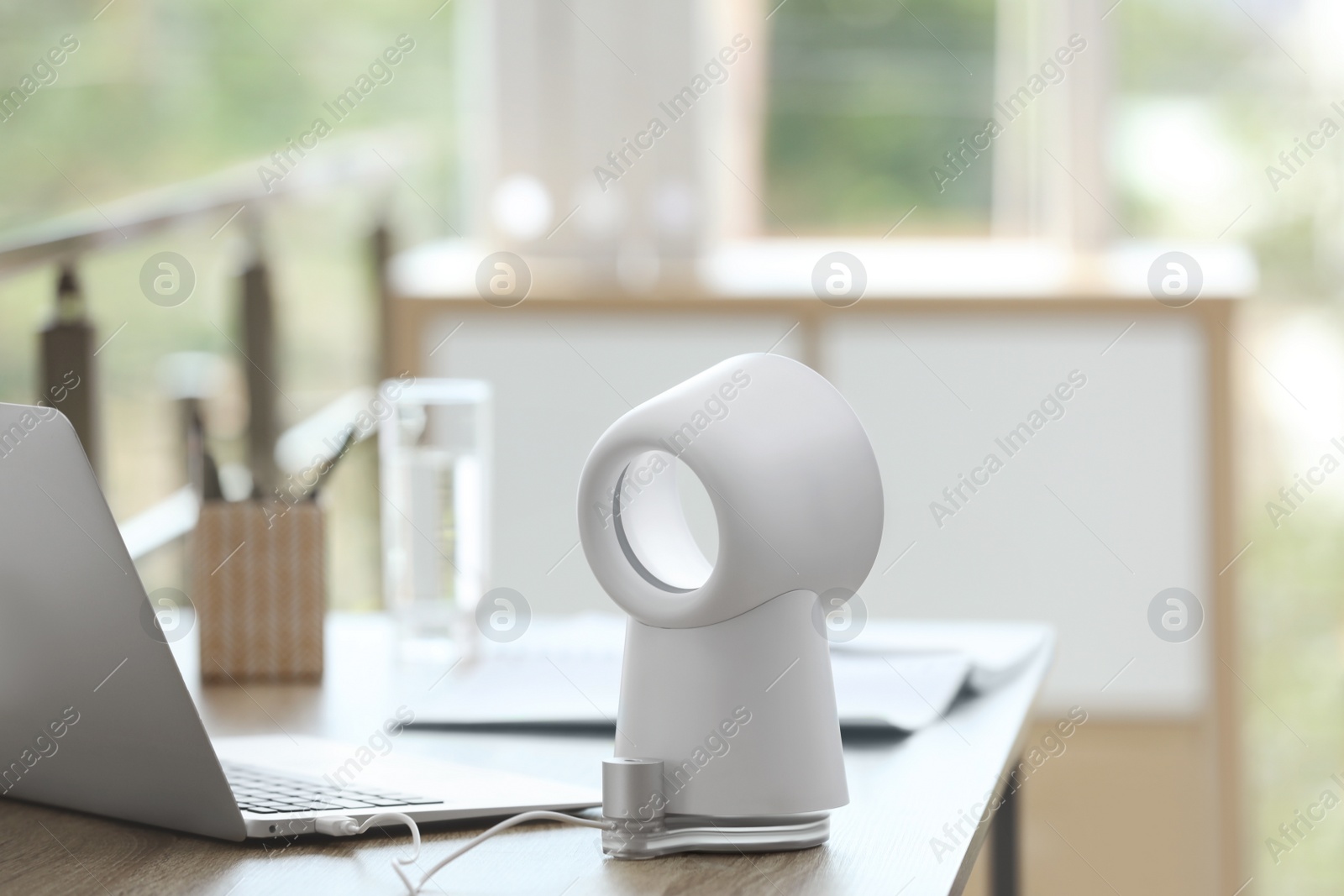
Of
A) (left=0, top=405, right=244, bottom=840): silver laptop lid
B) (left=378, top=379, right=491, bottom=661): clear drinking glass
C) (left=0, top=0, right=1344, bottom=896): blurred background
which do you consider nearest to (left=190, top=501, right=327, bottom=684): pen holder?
(left=378, top=379, right=491, bottom=661): clear drinking glass

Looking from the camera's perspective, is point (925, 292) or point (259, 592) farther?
point (925, 292)

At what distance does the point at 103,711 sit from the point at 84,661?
0.09ft

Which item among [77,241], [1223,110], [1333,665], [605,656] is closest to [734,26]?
[1223,110]

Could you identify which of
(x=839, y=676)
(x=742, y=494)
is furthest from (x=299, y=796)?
(x=839, y=676)

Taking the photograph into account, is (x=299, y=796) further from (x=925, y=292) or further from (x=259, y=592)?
(x=925, y=292)

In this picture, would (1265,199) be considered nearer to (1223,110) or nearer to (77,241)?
(1223,110)

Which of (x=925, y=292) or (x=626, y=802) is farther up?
(x=925, y=292)

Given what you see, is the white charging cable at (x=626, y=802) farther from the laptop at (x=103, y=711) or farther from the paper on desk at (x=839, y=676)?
the paper on desk at (x=839, y=676)

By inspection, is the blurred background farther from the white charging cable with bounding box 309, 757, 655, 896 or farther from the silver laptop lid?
the white charging cable with bounding box 309, 757, 655, 896

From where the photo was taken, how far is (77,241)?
1.52 meters

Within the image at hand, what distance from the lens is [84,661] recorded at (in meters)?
0.75

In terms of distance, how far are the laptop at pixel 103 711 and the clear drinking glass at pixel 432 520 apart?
357 mm

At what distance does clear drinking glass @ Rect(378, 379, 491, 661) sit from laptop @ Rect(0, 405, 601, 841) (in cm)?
36

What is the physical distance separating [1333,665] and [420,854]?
2637 mm
